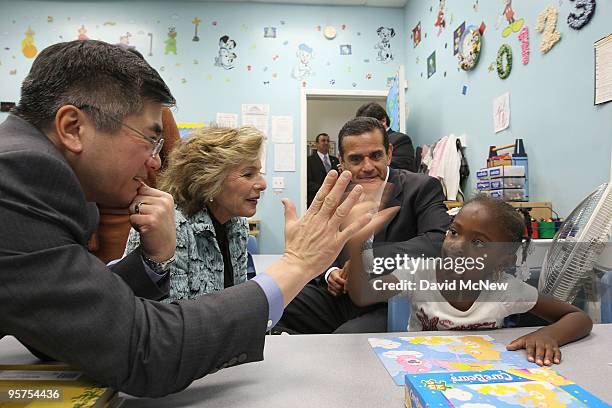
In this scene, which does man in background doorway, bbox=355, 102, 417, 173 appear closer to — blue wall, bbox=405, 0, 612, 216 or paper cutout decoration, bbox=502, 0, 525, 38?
blue wall, bbox=405, 0, 612, 216

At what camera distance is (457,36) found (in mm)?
3160

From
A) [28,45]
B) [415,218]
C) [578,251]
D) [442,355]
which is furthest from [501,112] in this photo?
[28,45]

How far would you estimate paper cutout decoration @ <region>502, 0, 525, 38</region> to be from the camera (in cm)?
236

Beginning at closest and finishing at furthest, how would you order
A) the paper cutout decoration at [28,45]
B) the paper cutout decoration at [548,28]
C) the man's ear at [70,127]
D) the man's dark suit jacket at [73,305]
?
the man's dark suit jacket at [73,305] < the man's ear at [70,127] < the paper cutout decoration at [548,28] < the paper cutout decoration at [28,45]

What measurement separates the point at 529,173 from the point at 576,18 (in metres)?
0.79

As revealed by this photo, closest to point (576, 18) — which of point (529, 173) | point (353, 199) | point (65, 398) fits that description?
point (529, 173)

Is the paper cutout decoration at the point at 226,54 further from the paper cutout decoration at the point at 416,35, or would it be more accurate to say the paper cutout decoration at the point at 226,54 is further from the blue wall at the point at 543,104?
the blue wall at the point at 543,104

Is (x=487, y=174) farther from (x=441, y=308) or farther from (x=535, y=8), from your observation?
(x=441, y=308)

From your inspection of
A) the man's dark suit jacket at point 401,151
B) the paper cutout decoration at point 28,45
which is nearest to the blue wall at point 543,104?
the man's dark suit jacket at point 401,151

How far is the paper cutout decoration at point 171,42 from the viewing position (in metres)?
4.27

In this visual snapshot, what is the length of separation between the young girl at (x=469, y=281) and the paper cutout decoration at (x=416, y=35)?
10.8ft

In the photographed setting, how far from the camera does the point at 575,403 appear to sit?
0.57 m

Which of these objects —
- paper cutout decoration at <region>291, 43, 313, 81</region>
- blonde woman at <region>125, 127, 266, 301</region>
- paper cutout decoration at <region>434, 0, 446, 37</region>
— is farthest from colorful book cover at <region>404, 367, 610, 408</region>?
paper cutout decoration at <region>291, 43, 313, 81</region>

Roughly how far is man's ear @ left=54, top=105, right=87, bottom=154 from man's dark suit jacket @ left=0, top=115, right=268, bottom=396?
3cm
